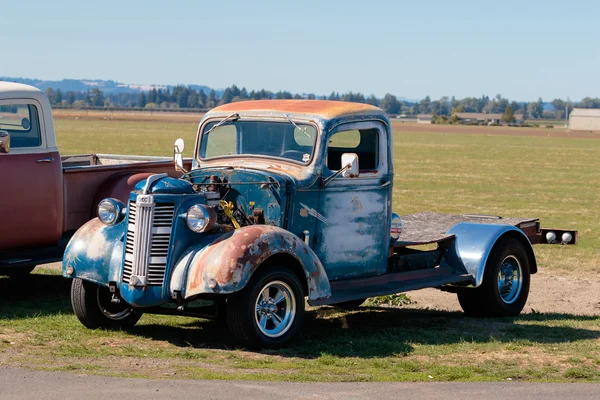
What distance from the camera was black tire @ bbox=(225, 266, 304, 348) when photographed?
781 cm

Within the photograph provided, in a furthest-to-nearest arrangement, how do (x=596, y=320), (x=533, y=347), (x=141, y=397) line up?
(x=596, y=320), (x=533, y=347), (x=141, y=397)

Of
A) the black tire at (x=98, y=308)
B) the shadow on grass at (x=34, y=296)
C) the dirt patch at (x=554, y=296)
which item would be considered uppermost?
the black tire at (x=98, y=308)

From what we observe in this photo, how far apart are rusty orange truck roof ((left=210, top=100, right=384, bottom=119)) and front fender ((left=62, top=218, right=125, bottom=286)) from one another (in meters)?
1.68

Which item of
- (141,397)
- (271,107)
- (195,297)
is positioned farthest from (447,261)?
(141,397)

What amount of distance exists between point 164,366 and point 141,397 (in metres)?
1.18

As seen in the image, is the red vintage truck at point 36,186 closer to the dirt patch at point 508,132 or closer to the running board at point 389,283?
the running board at point 389,283

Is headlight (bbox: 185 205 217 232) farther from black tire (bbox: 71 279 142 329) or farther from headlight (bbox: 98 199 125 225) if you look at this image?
black tire (bbox: 71 279 142 329)

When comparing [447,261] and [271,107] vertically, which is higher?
[271,107]

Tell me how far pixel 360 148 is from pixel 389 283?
1.31 meters

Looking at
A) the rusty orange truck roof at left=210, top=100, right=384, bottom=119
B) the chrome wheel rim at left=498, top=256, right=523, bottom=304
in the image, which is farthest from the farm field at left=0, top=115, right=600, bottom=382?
the rusty orange truck roof at left=210, top=100, right=384, bottom=119

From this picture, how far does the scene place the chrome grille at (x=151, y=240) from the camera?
7934 millimetres

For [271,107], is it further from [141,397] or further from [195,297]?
[141,397]

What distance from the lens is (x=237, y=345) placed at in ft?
27.0

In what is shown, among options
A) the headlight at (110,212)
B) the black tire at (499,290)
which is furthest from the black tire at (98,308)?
the black tire at (499,290)
